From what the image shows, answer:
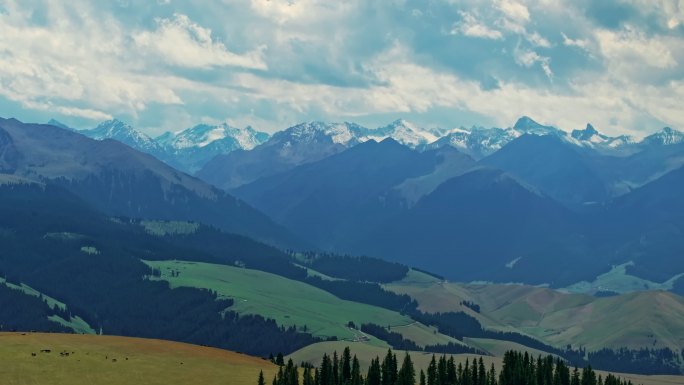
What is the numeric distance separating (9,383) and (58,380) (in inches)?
383

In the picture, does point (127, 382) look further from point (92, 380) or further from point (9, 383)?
point (9, 383)

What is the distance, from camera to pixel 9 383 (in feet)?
620

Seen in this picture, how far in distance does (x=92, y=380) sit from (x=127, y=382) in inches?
280

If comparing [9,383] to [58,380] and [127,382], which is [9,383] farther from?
[127,382]

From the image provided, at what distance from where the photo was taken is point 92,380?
198500mm

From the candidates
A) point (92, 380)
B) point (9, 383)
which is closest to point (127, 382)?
point (92, 380)

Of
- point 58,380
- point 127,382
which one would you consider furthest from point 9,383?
point 127,382

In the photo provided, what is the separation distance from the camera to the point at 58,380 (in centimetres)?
19438

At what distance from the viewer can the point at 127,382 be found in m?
200

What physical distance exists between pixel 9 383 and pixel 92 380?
16.9 metres
